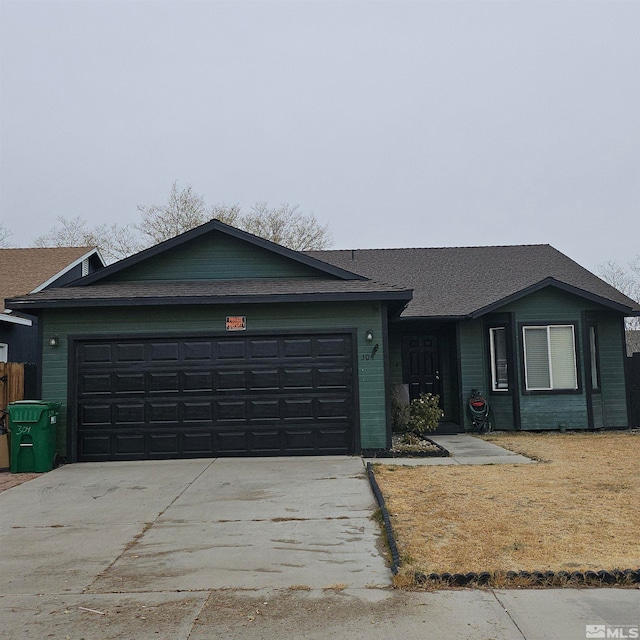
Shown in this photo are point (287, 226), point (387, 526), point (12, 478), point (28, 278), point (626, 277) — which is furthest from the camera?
point (626, 277)

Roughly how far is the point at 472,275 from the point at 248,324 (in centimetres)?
811

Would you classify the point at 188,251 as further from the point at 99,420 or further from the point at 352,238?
the point at 352,238

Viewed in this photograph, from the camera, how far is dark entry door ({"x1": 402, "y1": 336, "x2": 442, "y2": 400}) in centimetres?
1491

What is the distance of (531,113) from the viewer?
890 inches

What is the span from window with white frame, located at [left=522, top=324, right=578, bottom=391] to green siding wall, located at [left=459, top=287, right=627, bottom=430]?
14 cm

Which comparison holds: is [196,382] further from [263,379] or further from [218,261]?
[218,261]

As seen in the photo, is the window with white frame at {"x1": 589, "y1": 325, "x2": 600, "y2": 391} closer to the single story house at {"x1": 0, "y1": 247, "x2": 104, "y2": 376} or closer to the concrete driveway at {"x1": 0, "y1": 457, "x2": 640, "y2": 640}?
the concrete driveway at {"x1": 0, "y1": 457, "x2": 640, "y2": 640}

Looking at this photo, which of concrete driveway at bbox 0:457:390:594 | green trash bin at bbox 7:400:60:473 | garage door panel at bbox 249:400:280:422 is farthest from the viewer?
garage door panel at bbox 249:400:280:422

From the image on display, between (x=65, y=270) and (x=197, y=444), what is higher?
(x=65, y=270)

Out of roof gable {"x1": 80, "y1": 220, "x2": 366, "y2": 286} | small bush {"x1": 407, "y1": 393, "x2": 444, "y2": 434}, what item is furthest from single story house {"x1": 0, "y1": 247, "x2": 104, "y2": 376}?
small bush {"x1": 407, "y1": 393, "x2": 444, "y2": 434}

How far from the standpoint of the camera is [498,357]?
1398 cm

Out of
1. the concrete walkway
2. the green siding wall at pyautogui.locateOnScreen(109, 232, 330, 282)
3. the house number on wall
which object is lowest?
the concrete walkway

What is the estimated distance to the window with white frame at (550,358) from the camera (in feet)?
44.4

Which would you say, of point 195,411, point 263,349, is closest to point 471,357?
point 263,349
